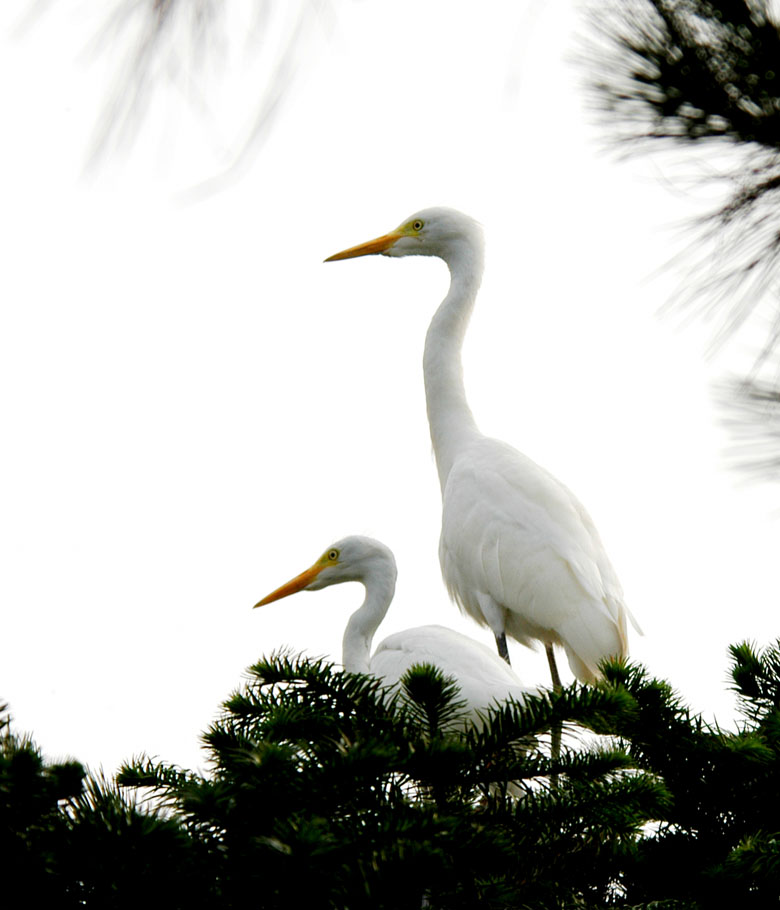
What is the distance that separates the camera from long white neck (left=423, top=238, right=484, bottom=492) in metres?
5.79

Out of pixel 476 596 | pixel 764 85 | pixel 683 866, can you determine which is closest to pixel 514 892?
pixel 683 866

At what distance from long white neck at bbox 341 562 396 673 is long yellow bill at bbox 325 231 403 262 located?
1898 mm

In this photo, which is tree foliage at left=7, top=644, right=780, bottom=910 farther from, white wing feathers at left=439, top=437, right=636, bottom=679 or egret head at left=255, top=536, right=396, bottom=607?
egret head at left=255, top=536, right=396, bottom=607

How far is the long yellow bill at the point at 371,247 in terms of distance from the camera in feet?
20.1

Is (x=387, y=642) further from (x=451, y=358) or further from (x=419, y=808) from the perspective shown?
(x=419, y=808)

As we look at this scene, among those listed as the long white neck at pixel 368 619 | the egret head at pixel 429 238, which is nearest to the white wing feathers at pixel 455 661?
the long white neck at pixel 368 619

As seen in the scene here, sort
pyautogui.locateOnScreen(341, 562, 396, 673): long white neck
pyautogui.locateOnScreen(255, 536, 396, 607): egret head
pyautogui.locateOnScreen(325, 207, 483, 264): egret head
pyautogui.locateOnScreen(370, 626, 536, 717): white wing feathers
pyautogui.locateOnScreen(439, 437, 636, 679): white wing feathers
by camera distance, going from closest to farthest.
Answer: pyautogui.locateOnScreen(370, 626, 536, 717): white wing feathers
pyautogui.locateOnScreen(439, 437, 636, 679): white wing feathers
pyautogui.locateOnScreen(341, 562, 396, 673): long white neck
pyautogui.locateOnScreen(255, 536, 396, 607): egret head
pyautogui.locateOnScreen(325, 207, 483, 264): egret head

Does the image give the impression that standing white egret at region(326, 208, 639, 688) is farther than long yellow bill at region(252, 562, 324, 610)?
No

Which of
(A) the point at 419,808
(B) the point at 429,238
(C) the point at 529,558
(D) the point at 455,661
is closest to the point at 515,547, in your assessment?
(C) the point at 529,558

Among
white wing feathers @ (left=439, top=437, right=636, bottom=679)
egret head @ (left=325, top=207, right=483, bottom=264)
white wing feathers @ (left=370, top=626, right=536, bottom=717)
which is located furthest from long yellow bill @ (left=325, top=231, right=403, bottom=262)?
white wing feathers @ (left=370, top=626, right=536, bottom=717)

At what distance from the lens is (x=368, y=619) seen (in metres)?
5.03

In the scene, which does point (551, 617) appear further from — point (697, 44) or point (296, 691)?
point (697, 44)

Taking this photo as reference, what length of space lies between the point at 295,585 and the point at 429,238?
77.2 inches

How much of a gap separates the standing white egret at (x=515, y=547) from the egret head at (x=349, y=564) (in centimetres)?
34
